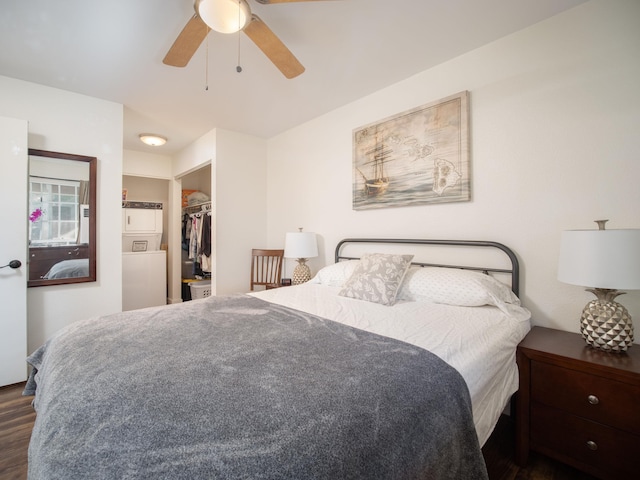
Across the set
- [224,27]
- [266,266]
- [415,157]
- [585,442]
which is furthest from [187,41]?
[585,442]

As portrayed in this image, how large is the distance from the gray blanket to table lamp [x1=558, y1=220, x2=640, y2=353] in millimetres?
871

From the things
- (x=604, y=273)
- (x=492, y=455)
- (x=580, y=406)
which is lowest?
(x=492, y=455)

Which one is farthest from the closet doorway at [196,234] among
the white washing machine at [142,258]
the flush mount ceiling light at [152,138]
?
the flush mount ceiling light at [152,138]

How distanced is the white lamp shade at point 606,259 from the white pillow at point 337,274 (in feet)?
4.60

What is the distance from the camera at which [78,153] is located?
2.66 m

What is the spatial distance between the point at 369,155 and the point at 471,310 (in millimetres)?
1609

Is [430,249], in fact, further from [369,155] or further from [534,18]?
[534,18]

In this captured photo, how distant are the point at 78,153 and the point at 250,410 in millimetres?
3076

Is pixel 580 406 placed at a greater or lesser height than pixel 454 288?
lesser

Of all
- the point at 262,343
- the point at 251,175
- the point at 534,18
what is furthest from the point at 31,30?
the point at 534,18

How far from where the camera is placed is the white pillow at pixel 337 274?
2426mm

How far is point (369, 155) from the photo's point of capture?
8.75 feet

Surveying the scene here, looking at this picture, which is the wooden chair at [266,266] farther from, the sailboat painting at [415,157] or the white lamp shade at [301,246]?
the sailboat painting at [415,157]

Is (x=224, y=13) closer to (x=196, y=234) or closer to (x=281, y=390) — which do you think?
(x=281, y=390)
